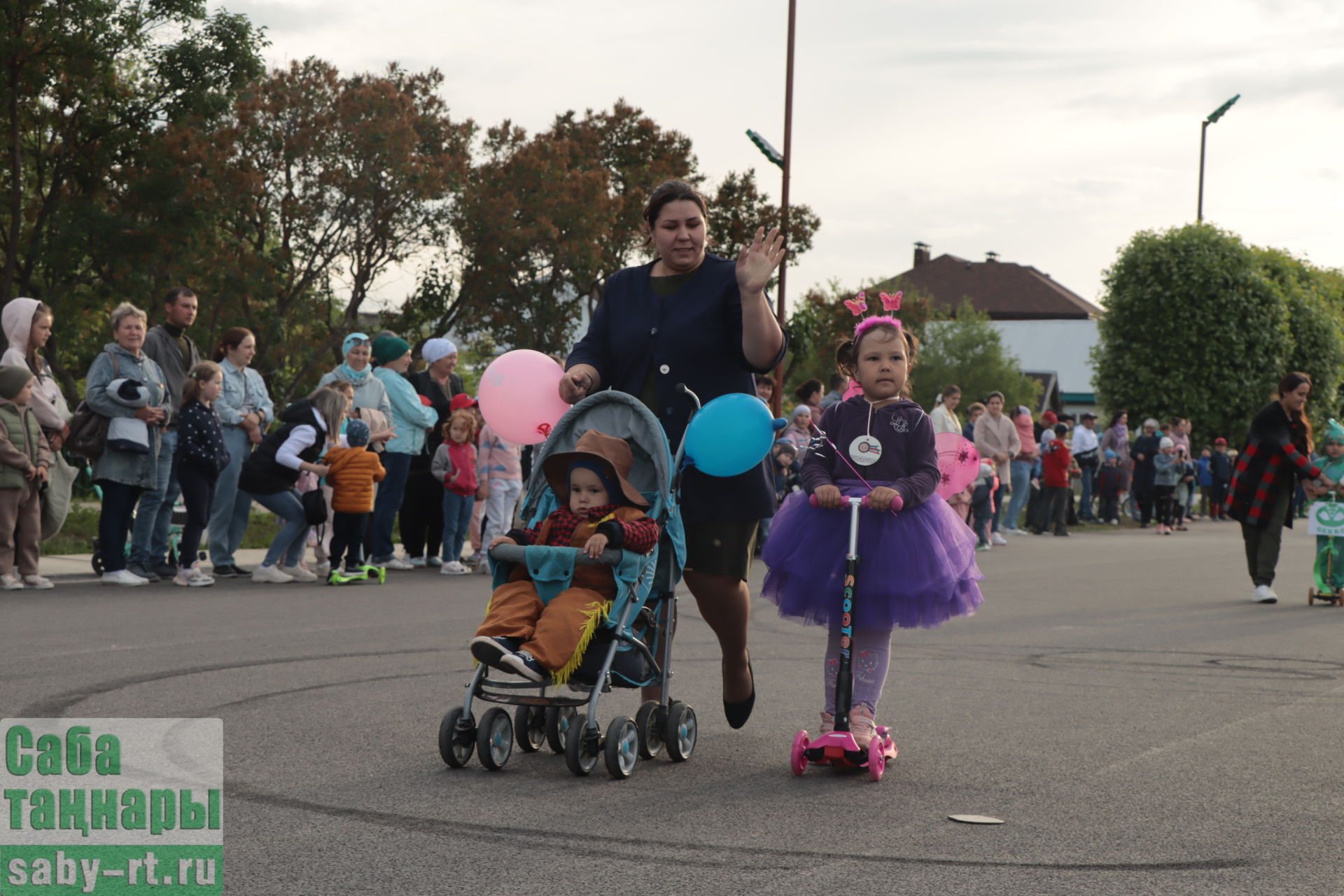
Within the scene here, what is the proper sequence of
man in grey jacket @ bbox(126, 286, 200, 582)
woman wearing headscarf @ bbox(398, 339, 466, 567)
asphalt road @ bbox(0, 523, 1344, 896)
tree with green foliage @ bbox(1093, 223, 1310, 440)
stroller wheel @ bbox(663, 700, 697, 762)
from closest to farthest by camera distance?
asphalt road @ bbox(0, 523, 1344, 896) → stroller wheel @ bbox(663, 700, 697, 762) → man in grey jacket @ bbox(126, 286, 200, 582) → woman wearing headscarf @ bbox(398, 339, 466, 567) → tree with green foliage @ bbox(1093, 223, 1310, 440)

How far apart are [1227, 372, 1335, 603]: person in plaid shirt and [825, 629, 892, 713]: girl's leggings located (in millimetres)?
8215

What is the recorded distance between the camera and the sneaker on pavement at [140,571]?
12156mm

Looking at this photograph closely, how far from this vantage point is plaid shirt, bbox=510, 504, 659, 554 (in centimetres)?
527

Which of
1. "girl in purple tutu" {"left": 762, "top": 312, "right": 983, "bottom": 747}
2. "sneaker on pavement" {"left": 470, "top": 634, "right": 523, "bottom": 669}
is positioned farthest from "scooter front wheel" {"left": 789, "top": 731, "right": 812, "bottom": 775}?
"sneaker on pavement" {"left": 470, "top": 634, "right": 523, "bottom": 669}

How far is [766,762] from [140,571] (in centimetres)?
812

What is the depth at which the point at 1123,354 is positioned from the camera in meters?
45.9

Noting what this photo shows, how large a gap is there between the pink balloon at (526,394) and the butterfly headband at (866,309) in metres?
1.22

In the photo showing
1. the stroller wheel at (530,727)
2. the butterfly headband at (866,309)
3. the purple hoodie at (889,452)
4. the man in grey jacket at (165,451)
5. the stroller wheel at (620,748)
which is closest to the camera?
the stroller wheel at (620,748)

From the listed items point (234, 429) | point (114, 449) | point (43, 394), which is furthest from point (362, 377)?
point (43, 394)

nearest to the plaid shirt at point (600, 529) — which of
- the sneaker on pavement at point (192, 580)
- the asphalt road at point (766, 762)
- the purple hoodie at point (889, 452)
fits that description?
the purple hoodie at point (889, 452)

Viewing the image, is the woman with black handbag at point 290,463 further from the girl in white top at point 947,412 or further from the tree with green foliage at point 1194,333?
the tree with green foliage at point 1194,333

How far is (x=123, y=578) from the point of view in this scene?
12.0 m

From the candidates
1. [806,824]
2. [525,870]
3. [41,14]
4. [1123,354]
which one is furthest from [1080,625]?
[1123,354]

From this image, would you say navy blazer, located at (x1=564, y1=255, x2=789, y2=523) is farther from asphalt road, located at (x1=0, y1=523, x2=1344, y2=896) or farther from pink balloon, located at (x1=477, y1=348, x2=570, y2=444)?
asphalt road, located at (x1=0, y1=523, x2=1344, y2=896)
